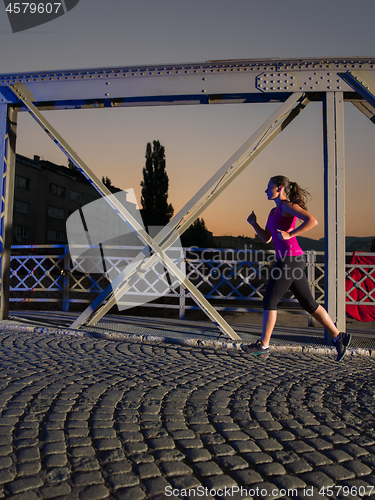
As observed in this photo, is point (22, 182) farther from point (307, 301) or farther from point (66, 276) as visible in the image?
point (307, 301)

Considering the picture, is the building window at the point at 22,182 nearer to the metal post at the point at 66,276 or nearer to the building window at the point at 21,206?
the building window at the point at 21,206

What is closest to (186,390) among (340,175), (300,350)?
(300,350)

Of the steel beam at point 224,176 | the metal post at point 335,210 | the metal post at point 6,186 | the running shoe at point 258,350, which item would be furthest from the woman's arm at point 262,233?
the metal post at point 6,186

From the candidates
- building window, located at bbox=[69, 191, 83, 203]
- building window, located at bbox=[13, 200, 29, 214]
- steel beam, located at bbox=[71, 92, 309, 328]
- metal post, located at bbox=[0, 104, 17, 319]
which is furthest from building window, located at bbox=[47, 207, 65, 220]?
steel beam, located at bbox=[71, 92, 309, 328]

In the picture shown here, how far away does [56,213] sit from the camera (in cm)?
4834

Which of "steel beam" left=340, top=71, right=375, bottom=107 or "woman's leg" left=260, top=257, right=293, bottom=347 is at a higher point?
"steel beam" left=340, top=71, right=375, bottom=107

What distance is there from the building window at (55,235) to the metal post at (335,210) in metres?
45.2

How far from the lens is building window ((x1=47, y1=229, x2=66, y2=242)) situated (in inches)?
1865

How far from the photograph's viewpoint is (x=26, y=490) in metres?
1.88

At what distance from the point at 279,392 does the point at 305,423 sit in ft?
2.33

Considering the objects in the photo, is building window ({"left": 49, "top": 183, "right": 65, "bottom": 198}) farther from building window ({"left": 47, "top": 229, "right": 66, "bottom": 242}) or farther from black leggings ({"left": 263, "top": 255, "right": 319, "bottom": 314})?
black leggings ({"left": 263, "top": 255, "right": 319, "bottom": 314})

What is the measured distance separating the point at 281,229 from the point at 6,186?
5.00 metres

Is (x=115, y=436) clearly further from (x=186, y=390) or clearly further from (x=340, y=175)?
(x=340, y=175)

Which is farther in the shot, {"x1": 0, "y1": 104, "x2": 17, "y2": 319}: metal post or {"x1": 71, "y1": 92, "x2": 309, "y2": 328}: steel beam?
{"x1": 0, "y1": 104, "x2": 17, "y2": 319}: metal post
